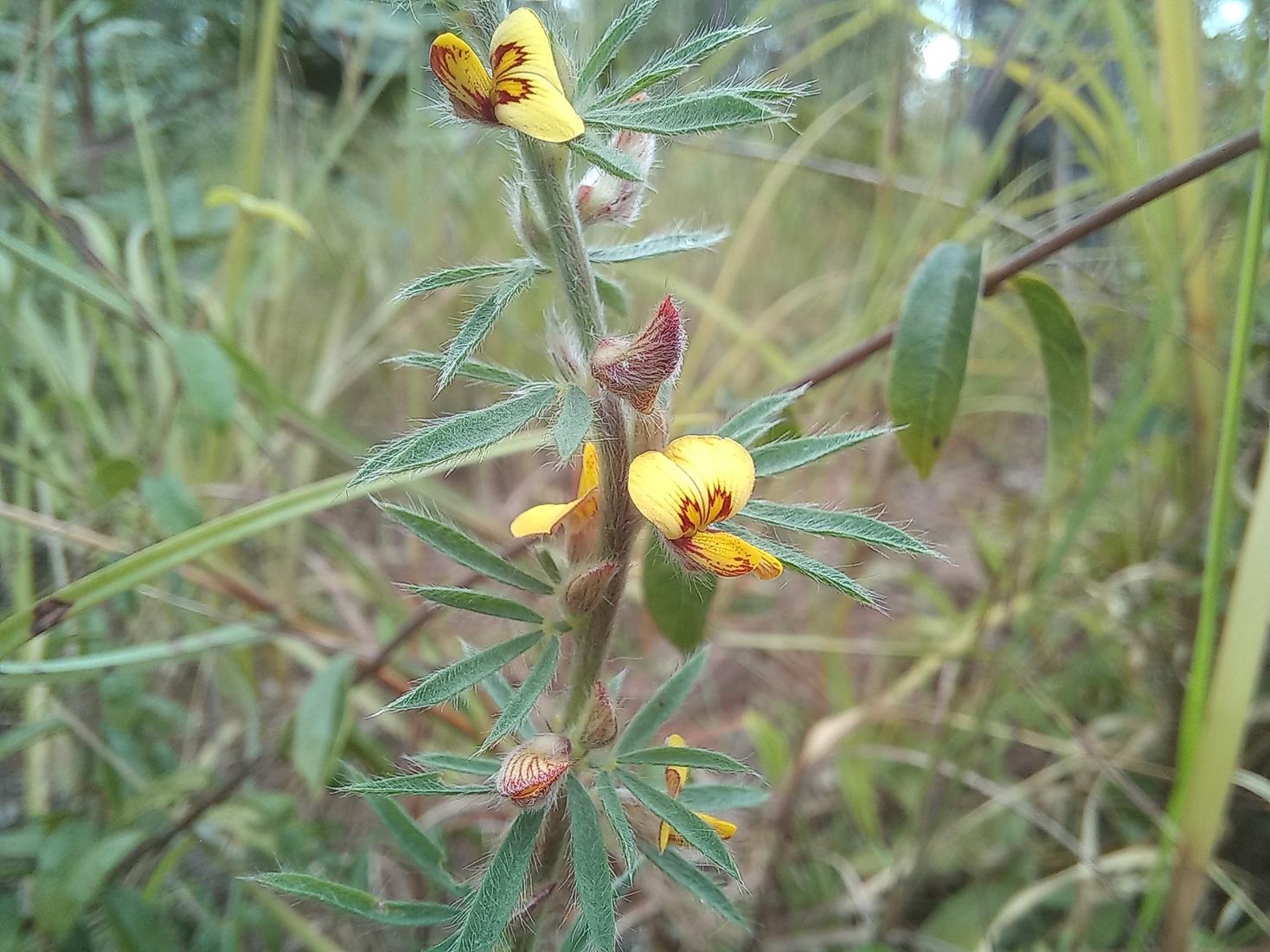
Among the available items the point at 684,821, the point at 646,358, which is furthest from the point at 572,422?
the point at 684,821

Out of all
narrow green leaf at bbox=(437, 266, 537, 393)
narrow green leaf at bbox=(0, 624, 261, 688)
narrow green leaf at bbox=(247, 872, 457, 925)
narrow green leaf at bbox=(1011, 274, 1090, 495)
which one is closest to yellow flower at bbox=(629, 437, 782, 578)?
narrow green leaf at bbox=(437, 266, 537, 393)

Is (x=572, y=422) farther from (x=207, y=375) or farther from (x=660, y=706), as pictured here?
(x=207, y=375)

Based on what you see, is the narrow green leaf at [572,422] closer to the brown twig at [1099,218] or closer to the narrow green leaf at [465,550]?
the narrow green leaf at [465,550]

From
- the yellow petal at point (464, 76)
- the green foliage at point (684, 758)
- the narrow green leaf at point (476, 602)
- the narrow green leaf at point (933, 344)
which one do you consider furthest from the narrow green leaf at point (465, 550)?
the narrow green leaf at point (933, 344)

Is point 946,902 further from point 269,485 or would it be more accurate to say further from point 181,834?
point 269,485

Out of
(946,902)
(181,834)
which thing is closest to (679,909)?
(946,902)

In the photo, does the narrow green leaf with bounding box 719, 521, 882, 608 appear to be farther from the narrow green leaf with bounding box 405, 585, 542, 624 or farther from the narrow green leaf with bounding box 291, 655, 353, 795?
the narrow green leaf with bounding box 291, 655, 353, 795
